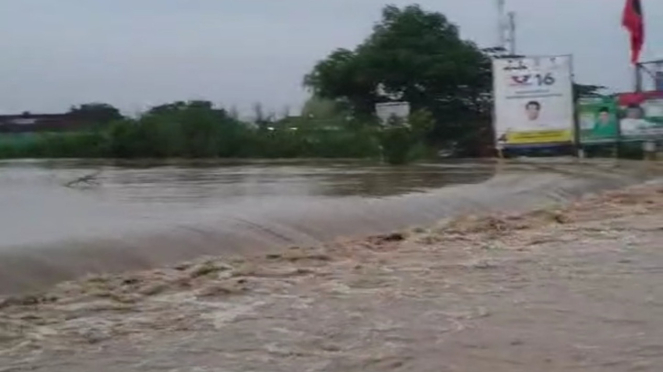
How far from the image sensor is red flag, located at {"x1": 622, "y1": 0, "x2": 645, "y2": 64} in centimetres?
3281

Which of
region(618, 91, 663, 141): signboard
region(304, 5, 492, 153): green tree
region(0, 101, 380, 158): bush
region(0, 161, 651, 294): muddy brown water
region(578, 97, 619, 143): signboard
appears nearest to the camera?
region(0, 161, 651, 294): muddy brown water

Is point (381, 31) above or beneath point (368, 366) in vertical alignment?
above

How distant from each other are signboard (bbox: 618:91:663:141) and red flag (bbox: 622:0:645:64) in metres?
Result: 2.92

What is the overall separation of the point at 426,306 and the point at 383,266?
5.68ft

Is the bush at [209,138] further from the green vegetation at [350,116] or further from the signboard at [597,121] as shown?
the signboard at [597,121]

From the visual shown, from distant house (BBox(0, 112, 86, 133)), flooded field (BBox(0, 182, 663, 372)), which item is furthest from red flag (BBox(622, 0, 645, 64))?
flooded field (BBox(0, 182, 663, 372))

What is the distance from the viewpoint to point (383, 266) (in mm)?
8516

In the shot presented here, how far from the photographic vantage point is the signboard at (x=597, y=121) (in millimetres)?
29562

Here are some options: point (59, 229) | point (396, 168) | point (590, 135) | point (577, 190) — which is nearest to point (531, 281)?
point (59, 229)

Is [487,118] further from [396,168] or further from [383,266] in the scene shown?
[383,266]

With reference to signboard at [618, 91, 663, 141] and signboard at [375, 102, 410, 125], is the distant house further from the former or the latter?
signboard at [618, 91, 663, 141]

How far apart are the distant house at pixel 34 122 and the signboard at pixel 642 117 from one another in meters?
15.2

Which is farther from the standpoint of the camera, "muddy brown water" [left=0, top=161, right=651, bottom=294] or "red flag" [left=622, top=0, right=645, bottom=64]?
"red flag" [left=622, top=0, right=645, bottom=64]

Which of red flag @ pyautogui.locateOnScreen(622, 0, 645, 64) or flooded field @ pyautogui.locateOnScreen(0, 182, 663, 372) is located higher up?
red flag @ pyautogui.locateOnScreen(622, 0, 645, 64)
